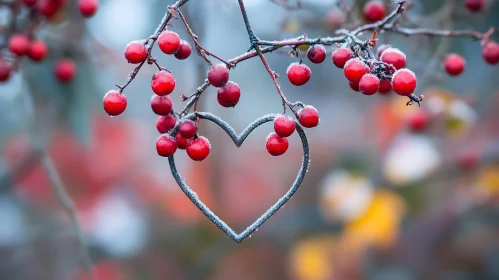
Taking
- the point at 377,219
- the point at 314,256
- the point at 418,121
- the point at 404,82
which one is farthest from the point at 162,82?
the point at 314,256

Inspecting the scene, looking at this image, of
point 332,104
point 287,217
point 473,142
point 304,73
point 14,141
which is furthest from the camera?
point 332,104

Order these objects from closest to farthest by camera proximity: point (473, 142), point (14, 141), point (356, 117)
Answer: point (473, 142) < point (14, 141) < point (356, 117)

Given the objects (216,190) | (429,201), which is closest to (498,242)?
(429,201)

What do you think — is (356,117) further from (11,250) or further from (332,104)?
(11,250)

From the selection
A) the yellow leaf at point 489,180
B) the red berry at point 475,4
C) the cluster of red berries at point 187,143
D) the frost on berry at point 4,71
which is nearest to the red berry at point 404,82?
the cluster of red berries at point 187,143

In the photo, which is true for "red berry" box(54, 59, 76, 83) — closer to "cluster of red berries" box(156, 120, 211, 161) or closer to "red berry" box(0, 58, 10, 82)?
"red berry" box(0, 58, 10, 82)

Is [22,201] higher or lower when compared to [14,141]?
lower
